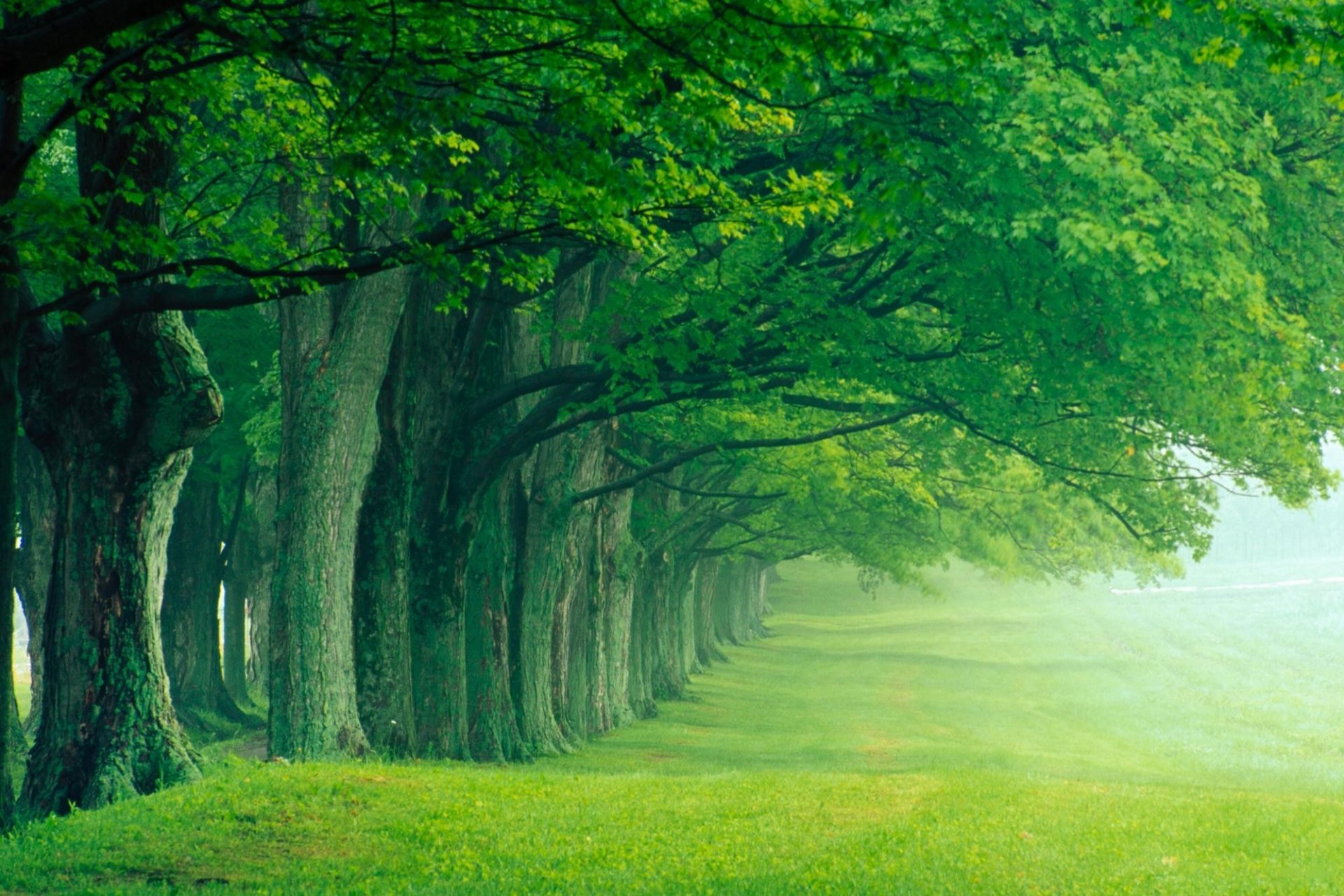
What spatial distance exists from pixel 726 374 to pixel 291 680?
667cm

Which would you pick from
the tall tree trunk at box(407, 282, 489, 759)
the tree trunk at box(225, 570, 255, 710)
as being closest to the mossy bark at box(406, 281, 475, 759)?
the tall tree trunk at box(407, 282, 489, 759)

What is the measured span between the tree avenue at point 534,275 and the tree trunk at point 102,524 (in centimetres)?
4

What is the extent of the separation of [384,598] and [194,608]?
45.1ft

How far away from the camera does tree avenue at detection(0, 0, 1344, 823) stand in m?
9.83

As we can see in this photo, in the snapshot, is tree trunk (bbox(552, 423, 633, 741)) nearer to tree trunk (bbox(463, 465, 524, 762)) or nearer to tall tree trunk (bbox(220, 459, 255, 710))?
tree trunk (bbox(463, 465, 524, 762))

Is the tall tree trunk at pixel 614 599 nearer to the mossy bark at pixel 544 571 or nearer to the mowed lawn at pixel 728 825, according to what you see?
the mowed lawn at pixel 728 825

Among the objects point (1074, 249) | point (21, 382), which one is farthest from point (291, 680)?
point (1074, 249)

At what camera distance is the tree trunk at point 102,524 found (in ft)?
43.2

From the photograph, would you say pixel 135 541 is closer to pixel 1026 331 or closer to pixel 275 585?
pixel 275 585

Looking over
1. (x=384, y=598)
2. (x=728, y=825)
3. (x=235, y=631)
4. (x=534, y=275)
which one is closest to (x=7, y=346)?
(x=534, y=275)

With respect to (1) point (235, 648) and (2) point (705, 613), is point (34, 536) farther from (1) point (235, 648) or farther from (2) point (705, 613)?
(2) point (705, 613)

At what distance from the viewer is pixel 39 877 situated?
9688 millimetres

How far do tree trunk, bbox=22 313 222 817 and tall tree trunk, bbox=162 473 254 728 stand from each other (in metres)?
15.7

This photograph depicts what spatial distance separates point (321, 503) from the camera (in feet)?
50.6
